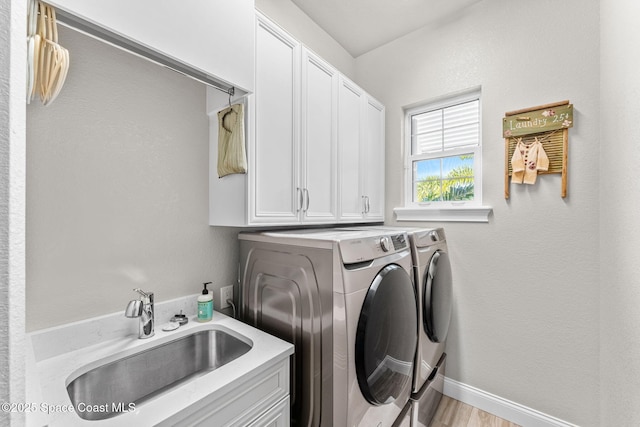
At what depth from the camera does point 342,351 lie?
1.07 metres

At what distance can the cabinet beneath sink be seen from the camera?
1.37 meters

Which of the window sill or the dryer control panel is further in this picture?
the window sill

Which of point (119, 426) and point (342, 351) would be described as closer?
point (119, 426)

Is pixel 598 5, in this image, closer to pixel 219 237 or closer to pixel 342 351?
pixel 342 351

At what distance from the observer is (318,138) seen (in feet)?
5.76

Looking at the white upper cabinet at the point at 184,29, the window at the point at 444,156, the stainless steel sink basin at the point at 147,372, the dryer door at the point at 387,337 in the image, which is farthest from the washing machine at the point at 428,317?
the white upper cabinet at the point at 184,29

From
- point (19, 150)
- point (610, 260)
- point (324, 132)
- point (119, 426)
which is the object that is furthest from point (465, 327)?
point (19, 150)

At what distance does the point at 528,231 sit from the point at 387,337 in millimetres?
1361

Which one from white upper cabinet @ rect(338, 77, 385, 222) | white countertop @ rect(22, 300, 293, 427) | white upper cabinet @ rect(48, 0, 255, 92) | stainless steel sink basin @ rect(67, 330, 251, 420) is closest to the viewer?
white countertop @ rect(22, 300, 293, 427)

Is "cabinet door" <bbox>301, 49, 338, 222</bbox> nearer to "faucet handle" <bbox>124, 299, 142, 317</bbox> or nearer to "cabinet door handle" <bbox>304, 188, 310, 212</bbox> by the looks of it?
"cabinet door handle" <bbox>304, 188, 310, 212</bbox>

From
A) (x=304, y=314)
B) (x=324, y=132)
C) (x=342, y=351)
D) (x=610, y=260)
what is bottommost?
(x=342, y=351)

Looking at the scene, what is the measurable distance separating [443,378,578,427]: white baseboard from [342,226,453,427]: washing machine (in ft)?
0.57

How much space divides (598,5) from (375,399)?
102 inches

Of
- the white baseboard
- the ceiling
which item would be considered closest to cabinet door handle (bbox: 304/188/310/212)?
the ceiling
